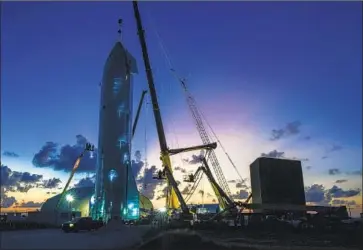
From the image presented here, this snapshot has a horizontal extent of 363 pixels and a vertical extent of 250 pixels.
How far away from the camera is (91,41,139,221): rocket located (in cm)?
5928

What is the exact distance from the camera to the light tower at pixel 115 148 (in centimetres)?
5928

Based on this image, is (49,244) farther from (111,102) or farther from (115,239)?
(111,102)

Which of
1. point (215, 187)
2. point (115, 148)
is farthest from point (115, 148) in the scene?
point (215, 187)

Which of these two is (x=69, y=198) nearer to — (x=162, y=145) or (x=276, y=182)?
(x=162, y=145)

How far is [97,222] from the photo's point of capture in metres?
46.5

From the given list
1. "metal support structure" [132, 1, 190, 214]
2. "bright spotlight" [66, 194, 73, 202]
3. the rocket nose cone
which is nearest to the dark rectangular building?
"metal support structure" [132, 1, 190, 214]

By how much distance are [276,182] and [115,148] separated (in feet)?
88.4

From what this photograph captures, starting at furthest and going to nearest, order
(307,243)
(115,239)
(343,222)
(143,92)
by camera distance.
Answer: (143,92) < (343,222) < (307,243) < (115,239)

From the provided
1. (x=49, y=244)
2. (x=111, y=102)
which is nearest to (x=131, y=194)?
(x=111, y=102)

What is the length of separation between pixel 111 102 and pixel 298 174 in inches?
1350

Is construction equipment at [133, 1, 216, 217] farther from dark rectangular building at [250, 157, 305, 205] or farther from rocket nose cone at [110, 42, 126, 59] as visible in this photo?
dark rectangular building at [250, 157, 305, 205]

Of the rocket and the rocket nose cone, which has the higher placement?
the rocket nose cone

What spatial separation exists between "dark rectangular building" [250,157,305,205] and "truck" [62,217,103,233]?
27.5 metres

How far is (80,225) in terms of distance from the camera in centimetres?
4388
